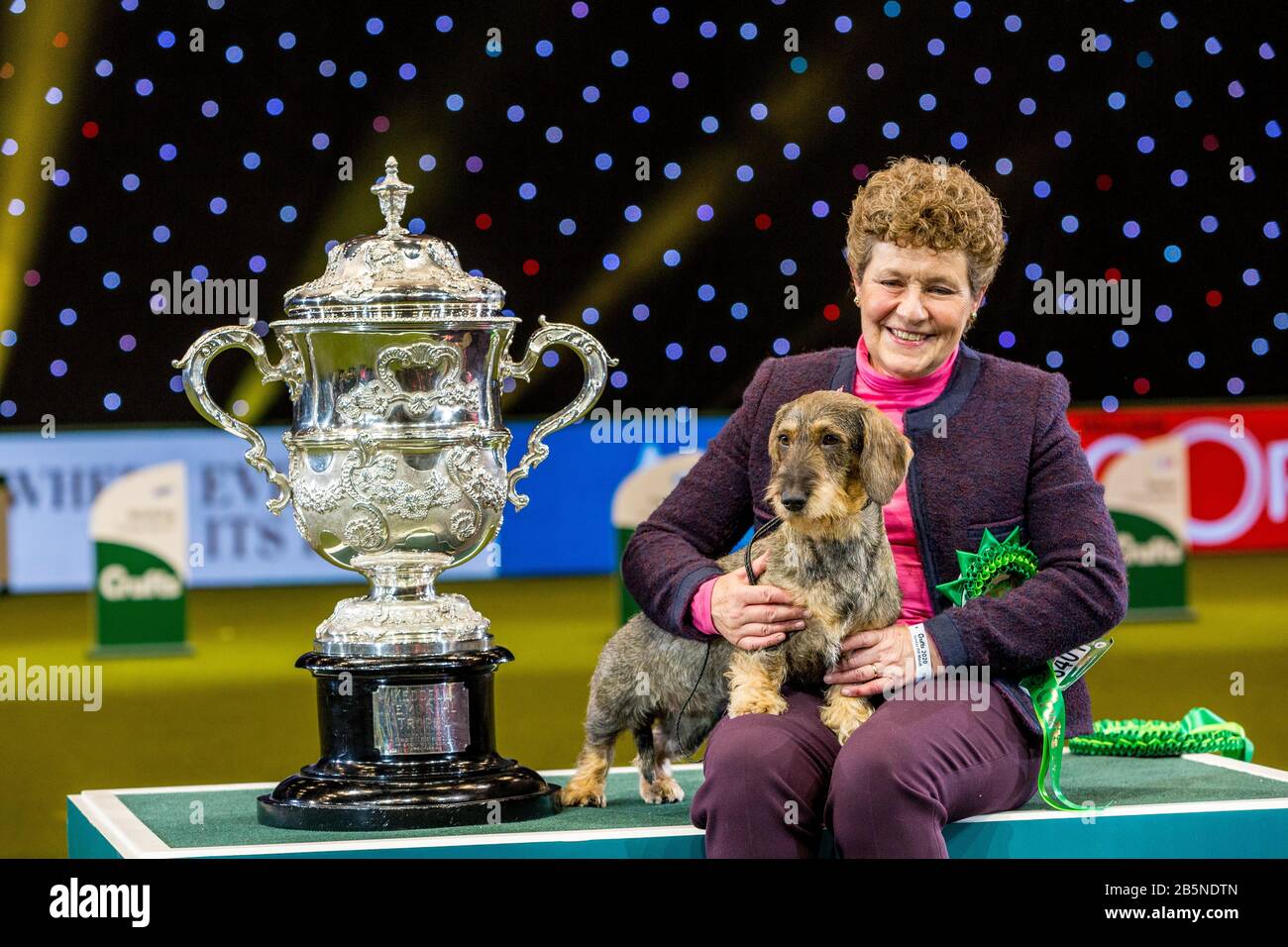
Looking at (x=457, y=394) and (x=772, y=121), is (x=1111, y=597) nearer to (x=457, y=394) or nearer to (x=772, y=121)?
(x=457, y=394)

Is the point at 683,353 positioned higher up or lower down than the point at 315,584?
higher up

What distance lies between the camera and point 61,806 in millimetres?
4285

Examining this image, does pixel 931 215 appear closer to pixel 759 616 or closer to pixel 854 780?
pixel 759 616

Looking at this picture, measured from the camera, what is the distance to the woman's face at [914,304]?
103 inches

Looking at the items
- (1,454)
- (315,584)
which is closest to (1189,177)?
(315,584)

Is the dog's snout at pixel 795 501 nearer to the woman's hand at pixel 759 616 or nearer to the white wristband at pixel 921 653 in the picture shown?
the woman's hand at pixel 759 616

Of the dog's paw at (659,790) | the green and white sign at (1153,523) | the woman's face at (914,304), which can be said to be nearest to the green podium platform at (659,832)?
the dog's paw at (659,790)

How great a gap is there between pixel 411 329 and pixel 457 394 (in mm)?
134

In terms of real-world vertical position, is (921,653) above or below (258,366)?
below

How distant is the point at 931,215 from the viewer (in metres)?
2.59

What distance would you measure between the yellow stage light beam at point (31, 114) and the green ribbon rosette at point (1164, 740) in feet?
16.2

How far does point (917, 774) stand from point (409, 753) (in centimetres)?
81

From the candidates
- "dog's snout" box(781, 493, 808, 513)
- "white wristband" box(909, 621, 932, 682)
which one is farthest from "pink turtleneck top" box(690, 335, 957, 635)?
"dog's snout" box(781, 493, 808, 513)

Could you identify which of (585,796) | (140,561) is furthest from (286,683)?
(585,796)
